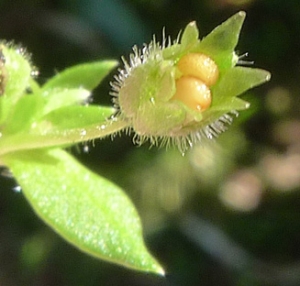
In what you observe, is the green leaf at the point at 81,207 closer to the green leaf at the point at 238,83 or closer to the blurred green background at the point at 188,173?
the green leaf at the point at 238,83

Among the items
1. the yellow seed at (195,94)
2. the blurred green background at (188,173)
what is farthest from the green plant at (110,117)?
the blurred green background at (188,173)

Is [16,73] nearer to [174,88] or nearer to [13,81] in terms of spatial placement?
[13,81]

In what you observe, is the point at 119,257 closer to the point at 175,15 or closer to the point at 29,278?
the point at 175,15

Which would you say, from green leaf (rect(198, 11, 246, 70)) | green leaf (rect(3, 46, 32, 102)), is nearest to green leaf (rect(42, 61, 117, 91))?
green leaf (rect(3, 46, 32, 102))

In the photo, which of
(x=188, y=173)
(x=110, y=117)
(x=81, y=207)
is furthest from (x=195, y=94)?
(x=188, y=173)

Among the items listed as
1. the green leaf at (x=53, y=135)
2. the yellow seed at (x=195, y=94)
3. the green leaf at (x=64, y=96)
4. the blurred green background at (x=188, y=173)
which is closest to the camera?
the yellow seed at (x=195, y=94)

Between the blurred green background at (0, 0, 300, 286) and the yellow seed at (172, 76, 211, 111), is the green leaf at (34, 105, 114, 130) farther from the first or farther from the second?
the blurred green background at (0, 0, 300, 286)

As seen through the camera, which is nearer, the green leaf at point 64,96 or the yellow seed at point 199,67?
the yellow seed at point 199,67
